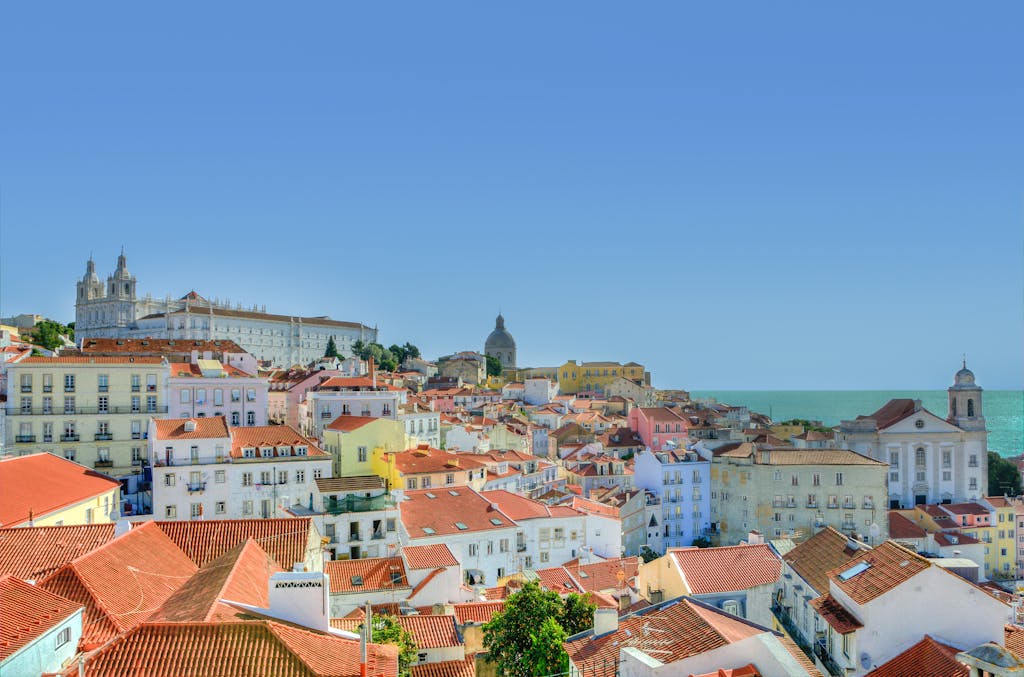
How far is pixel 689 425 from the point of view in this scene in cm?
8056

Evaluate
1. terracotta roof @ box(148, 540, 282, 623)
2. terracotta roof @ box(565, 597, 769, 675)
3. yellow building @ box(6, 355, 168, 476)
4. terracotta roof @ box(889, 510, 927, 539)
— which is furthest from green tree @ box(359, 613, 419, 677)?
terracotta roof @ box(889, 510, 927, 539)

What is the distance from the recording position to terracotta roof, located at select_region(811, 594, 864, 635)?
52.7 ft

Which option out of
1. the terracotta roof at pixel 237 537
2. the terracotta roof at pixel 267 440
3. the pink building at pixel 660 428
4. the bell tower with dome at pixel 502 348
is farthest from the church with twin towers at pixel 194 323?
the terracotta roof at pixel 237 537

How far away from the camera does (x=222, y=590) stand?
1412 centimetres

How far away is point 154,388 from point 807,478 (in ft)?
146

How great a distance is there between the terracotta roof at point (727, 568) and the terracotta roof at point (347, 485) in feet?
61.4

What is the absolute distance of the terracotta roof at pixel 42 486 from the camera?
27.4 meters

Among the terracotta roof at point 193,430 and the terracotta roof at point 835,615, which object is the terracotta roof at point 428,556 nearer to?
the terracotta roof at point 193,430

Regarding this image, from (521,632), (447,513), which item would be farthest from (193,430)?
(521,632)

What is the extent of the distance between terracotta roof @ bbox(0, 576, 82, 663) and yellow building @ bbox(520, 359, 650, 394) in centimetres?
13264

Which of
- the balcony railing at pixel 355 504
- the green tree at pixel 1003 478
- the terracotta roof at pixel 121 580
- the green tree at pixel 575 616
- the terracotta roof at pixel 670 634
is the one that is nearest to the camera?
the terracotta roof at pixel 121 580

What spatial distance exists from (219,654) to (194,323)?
132901 mm

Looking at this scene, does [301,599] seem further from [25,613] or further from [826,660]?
[826,660]

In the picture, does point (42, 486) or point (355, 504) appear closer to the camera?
point (42, 486)
